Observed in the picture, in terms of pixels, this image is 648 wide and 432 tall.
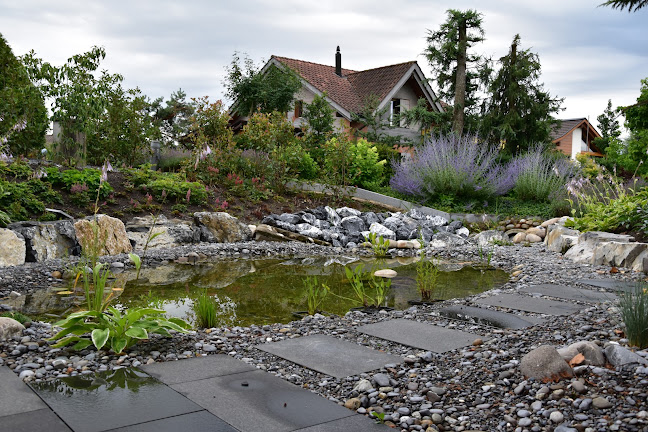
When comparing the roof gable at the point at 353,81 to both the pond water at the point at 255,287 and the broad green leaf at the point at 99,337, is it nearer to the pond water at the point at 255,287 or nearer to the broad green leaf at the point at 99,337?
the pond water at the point at 255,287

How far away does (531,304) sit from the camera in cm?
436

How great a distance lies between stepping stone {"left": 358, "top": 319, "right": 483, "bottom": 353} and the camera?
10.6 ft

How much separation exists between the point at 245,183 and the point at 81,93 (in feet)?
11.5

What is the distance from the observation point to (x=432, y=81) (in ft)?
60.1

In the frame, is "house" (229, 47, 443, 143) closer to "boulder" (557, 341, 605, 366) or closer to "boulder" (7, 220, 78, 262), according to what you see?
"boulder" (7, 220, 78, 262)

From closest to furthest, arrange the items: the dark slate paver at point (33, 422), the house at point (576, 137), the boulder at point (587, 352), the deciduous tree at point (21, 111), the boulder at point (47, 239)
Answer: the dark slate paver at point (33, 422), the boulder at point (587, 352), the boulder at point (47, 239), the deciduous tree at point (21, 111), the house at point (576, 137)

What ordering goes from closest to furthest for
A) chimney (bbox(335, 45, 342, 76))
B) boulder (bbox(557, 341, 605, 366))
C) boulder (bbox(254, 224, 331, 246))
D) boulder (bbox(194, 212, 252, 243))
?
boulder (bbox(557, 341, 605, 366)) → boulder (bbox(194, 212, 252, 243)) → boulder (bbox(254, 224, 331, 246)) → chimney (bbox(335, 45, 342, 76))

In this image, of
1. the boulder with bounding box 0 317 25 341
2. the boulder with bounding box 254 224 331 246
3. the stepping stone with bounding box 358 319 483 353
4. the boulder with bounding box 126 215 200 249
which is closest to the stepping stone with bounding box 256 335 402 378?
the stepping stone with bounding box 358 319 483 353

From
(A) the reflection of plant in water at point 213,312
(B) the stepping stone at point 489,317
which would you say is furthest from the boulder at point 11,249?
(B) the stepping stone at point 489,317

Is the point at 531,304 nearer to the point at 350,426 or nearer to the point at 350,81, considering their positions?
the point at 350,426

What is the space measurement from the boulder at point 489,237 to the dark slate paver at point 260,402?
293 inches

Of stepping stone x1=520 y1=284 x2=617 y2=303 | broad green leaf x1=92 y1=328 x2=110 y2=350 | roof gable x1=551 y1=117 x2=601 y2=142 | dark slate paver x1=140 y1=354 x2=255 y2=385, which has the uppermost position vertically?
roof gable x1=551 y1=117 x2=601 y2=142

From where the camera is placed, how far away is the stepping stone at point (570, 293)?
4.50 metres

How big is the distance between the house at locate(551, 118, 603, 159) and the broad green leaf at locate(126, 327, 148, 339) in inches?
1284
